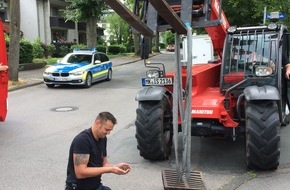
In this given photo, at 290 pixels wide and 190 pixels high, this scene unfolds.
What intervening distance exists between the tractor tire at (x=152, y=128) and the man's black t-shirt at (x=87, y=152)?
2374 millimetres

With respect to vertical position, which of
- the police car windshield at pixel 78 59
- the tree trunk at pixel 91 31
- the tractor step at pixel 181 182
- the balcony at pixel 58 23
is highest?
the balcony at pixel 58 23

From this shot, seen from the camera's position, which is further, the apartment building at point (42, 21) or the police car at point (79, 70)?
the apartment building at point (42, 21)

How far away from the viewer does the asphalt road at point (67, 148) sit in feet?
18.9

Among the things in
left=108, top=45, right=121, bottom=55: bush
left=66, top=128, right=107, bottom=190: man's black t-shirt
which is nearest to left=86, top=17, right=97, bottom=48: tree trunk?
A: left=108, top=45, right=121, bottom=55: bush

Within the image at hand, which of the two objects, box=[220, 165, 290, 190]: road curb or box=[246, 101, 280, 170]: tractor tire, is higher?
box=[246, 101, 280, 170]: tractor tire

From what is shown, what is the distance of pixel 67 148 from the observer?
299 inches

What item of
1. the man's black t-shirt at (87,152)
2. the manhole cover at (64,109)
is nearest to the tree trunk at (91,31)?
the manhole cover at (64,109)

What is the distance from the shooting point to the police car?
16312mm

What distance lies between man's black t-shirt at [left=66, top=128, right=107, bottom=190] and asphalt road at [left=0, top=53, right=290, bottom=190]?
189cm

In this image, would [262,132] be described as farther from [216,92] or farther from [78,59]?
[78,59]

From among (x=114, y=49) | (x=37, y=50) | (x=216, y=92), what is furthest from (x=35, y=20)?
(x=216, y=92)

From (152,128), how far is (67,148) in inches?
86.3

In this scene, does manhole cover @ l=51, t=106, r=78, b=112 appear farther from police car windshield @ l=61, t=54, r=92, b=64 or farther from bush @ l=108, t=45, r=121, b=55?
bush @ l=108, t=45, r=121, b=55

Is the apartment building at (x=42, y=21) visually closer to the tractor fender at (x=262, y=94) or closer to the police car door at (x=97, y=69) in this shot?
the police car door at (x=97, y=69)
